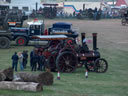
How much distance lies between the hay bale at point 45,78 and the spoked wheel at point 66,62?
375 cm

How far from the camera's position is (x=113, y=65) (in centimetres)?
2028

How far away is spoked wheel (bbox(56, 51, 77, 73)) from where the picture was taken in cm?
1642

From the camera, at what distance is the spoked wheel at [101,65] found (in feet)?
57.0

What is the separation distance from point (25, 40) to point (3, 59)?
24.3ft

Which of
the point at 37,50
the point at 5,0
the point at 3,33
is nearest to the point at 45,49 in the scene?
the point at 37,50

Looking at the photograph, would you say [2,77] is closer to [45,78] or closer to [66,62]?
[45,78]

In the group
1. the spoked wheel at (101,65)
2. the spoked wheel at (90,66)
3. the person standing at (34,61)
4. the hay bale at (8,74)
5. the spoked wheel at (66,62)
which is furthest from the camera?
the spoked wheel at (90,66)

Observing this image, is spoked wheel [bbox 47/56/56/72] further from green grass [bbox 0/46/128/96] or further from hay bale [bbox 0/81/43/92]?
hay bale [bbox 0/81/43/92]

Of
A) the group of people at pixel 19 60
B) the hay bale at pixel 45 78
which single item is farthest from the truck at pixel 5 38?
the hay bale at pixel 45 78

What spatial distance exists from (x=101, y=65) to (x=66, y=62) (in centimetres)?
195

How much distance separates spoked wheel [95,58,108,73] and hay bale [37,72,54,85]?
510 cm

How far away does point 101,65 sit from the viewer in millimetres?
17500

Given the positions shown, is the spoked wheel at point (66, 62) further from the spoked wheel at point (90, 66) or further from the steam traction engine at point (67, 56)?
the spoked wheel at point (90, 66)

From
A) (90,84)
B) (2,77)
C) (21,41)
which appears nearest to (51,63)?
(90,84)
